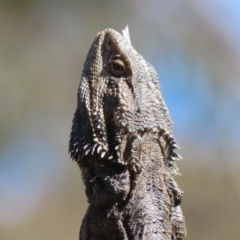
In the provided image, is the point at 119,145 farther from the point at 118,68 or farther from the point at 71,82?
the point at 71,82

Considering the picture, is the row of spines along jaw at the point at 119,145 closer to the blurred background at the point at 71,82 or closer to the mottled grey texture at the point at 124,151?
the mottled grey texture at the point at 124,151

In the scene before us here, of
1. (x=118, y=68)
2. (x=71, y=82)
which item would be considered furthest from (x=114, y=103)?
(x=71, y=82)

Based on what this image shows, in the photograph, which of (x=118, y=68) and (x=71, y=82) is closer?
(x=118, y=68)

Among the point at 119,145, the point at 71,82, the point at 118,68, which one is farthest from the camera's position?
the point at 71,82

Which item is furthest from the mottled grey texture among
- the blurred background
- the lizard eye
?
the blurred background

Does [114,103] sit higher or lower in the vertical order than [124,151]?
higher
